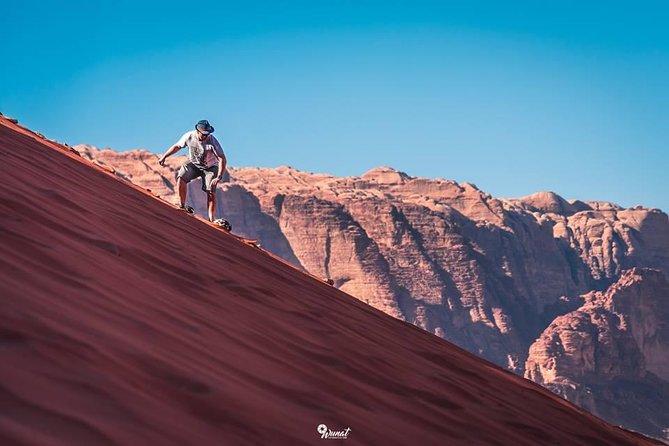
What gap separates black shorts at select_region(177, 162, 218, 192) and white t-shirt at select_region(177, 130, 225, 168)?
6 centimetres

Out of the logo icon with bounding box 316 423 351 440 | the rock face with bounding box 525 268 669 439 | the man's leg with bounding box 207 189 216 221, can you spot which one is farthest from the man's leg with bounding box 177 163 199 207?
the rock face with bounding box 525 268 669 439

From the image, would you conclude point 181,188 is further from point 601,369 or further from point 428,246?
point 428,246

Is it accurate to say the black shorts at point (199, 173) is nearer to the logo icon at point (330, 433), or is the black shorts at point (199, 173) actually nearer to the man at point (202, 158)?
the man at point (202, 158)

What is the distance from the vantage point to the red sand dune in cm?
335

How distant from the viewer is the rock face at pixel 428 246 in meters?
70.8

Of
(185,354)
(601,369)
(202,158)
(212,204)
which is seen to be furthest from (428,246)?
(185,354)

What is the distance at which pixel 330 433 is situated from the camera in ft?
13.7

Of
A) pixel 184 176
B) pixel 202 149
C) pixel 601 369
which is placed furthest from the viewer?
pixel 601 369

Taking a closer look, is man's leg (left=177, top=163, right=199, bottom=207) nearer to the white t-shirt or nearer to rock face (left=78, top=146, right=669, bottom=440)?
the white t-shirt

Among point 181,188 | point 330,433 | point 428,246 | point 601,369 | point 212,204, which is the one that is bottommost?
point 330,433

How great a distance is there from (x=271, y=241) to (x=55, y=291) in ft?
225

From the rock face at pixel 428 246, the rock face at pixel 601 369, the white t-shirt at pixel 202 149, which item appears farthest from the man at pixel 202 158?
the rock face at pixel 428 246

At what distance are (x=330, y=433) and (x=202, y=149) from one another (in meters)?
7.15

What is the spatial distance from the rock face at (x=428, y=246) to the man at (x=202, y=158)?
4928 centimetres
